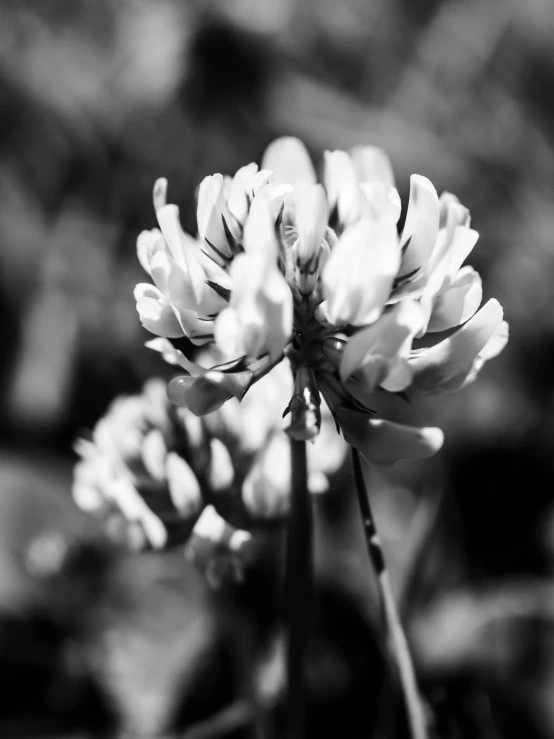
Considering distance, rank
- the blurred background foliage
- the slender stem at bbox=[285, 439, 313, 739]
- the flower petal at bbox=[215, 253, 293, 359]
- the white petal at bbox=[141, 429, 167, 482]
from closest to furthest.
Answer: the flower petal at bbox=[215, 253, 293, 359], the slender stem at bbox=[285, 439, 313, 739], the white petal at bbox=[141, 429, 167, 482], the blurred background foliage

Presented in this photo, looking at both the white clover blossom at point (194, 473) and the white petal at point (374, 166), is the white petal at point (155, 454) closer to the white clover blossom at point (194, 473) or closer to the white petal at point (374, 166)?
the white clover blossom at point (194, 473)

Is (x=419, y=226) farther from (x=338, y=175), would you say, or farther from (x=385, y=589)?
(x=385, y=589)

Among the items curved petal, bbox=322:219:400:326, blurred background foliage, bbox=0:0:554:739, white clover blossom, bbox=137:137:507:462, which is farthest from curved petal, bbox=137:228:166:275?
blurred background foliage, bbox=0:0:554:739

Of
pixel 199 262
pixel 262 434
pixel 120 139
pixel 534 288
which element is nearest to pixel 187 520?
pixel 262 434

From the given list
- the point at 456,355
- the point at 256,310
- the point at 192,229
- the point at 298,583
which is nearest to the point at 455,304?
the point at 456,355

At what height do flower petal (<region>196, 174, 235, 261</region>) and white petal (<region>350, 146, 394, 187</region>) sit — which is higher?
white petal (<region>350, 146, 394, 187</region>)

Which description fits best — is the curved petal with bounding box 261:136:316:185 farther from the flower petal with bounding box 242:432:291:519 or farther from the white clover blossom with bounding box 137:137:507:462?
the flower petal with bounding box 242:432:291:519
